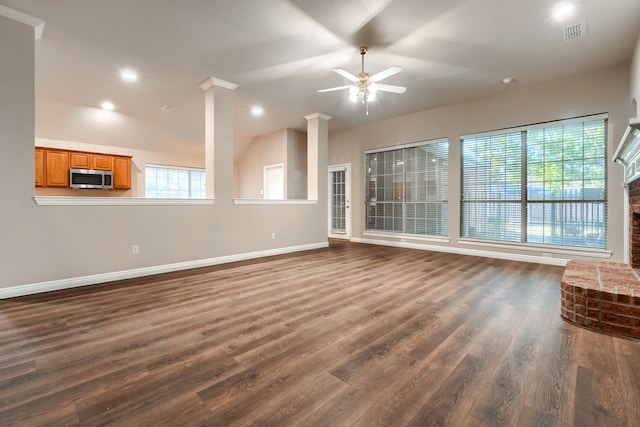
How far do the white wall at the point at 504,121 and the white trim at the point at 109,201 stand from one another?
4181 mm

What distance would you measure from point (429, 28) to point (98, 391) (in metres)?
4.18

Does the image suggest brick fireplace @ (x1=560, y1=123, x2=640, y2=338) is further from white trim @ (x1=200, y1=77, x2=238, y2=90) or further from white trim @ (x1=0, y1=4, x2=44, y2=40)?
white trim @ (x1=0, y1=4, x2=44, y2=40)

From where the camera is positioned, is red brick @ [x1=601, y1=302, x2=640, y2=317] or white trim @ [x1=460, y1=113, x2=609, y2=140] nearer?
red brick @ [x1=601, y1=302, x2=640, y2=317]

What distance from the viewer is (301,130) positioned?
7.98m

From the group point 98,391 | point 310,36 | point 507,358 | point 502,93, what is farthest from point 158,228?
point 502,93

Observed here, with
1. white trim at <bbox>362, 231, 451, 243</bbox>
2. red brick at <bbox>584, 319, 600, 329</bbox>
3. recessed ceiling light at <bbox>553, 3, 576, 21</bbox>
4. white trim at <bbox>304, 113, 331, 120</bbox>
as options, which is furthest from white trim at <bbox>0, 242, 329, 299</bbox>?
recessed ceiling light at <bbox>553, 3, 576, 21</bbox>

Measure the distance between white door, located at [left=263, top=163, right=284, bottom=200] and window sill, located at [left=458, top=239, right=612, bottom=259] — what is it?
473cm

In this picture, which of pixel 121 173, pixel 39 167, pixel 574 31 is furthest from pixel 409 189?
pixel 39 167

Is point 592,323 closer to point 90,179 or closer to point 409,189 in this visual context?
point 409,189

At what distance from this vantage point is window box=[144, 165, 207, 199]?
7715 millimetres

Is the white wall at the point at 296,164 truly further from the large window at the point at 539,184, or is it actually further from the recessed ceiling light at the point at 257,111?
the large window at the point at 539,184

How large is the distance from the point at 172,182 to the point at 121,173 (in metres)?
1.39

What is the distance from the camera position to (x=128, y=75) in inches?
176

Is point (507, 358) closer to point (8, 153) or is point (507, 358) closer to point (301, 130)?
point (8, 153)
